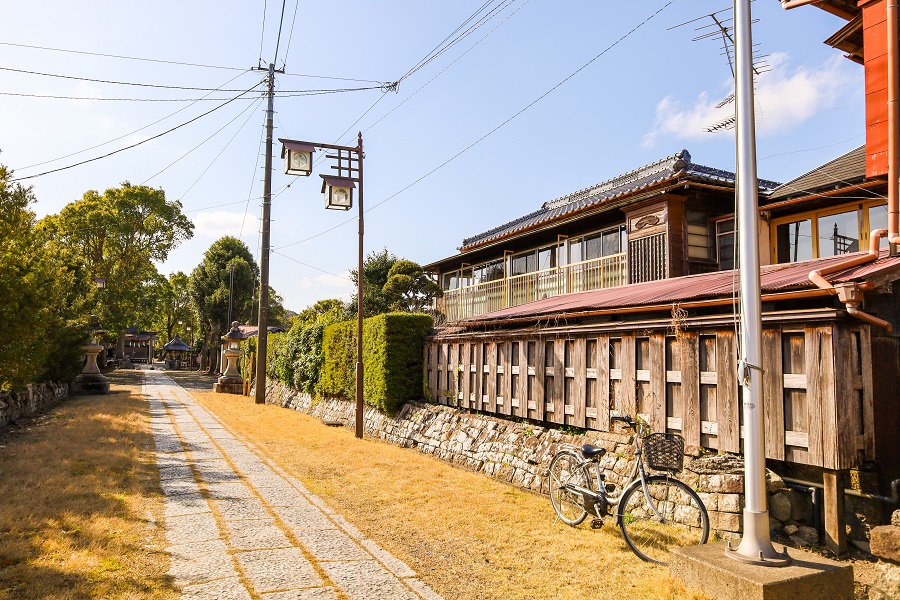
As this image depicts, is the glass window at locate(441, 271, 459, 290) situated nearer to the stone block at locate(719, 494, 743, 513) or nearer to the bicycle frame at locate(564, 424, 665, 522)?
the bicycle frame at locate(564, 424, 665, 522)

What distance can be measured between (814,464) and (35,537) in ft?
23.8

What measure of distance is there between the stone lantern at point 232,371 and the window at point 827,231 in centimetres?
2436

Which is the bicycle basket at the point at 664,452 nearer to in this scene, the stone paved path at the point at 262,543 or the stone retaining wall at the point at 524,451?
the stone retaining wall at the point at 524,451

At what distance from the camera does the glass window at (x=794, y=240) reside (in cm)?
1141

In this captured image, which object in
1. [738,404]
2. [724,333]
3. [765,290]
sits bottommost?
[738,404]

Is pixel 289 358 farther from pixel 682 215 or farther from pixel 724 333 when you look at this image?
pixel 724 333

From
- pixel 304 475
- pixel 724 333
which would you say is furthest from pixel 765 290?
pixel 304 475

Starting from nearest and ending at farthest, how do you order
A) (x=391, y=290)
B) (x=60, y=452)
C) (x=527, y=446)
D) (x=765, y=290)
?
(x=765, y=290) → (x=527, y=446) → (x=60, y=452) → (x=391, y=290)

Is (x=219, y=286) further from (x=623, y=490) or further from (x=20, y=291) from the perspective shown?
(x=623, y=490)

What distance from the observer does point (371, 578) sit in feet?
15.3

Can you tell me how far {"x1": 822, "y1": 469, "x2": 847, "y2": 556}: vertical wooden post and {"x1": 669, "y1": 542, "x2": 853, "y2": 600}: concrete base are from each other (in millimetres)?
918

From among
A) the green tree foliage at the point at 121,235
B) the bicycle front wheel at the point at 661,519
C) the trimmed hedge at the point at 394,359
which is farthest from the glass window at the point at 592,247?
the green tree foliage at the point at 121,235

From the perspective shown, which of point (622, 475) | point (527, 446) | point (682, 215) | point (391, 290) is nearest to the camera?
point (622, 475)

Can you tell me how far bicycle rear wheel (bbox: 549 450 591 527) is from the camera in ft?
20.9
